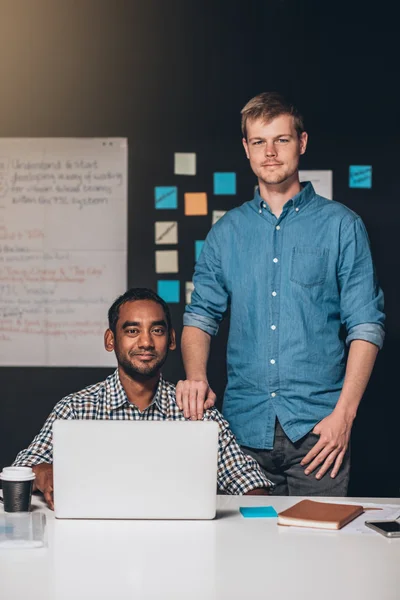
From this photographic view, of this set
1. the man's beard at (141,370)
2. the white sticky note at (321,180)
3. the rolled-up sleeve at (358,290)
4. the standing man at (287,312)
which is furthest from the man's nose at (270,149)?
the white sticky note at (321,180)

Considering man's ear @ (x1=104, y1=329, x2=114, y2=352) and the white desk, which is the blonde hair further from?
the white desk

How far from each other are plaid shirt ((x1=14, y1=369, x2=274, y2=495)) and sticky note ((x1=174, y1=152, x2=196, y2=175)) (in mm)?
1446

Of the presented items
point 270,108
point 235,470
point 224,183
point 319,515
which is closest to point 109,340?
point 235,470

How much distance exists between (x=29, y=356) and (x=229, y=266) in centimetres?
146

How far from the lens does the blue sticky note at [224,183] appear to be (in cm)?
387

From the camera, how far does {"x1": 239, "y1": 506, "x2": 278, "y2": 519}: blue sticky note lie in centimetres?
203

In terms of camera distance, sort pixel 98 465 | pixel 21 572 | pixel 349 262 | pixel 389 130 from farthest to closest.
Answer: pixel 389 130 → pixel 349 262 → pixel 98 465 → pixel 21 572

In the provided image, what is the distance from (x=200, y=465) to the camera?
1.87 metres

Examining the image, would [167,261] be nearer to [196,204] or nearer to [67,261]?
[196,204]

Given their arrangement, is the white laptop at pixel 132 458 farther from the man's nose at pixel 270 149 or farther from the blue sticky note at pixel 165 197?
the blue sticky note at pixel 165 197

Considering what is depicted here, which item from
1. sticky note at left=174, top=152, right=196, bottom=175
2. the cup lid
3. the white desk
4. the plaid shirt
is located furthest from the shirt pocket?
sticky note at left=174, top=152, right=196, bottom=175

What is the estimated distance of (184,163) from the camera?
12.7 feet

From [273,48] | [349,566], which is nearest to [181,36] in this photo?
[273,48]

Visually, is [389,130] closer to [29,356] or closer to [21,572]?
[29,356]
